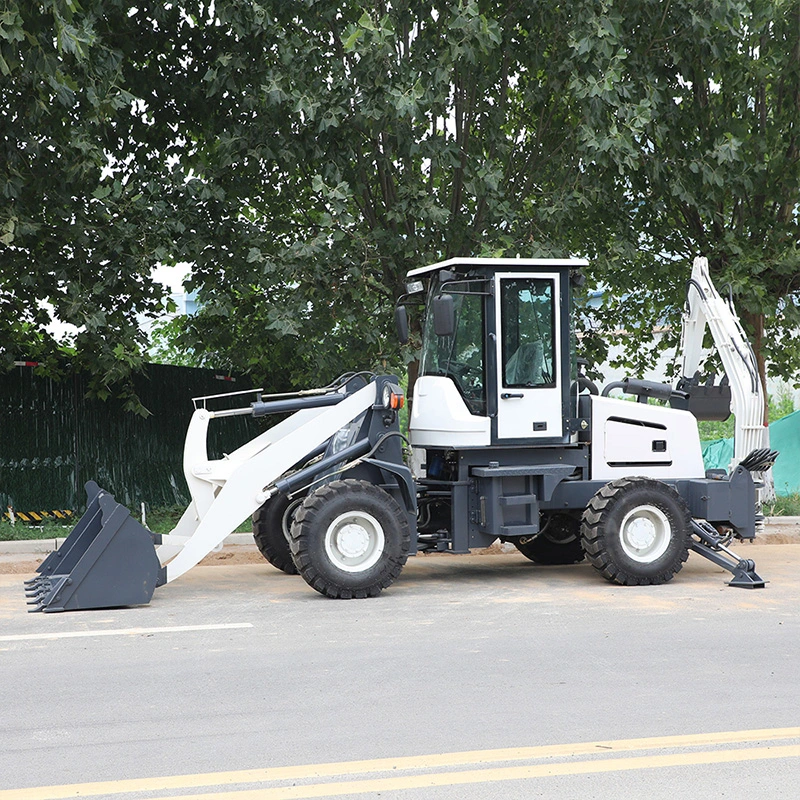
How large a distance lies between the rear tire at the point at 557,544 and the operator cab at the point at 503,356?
1.45 m

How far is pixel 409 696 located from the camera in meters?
6.22

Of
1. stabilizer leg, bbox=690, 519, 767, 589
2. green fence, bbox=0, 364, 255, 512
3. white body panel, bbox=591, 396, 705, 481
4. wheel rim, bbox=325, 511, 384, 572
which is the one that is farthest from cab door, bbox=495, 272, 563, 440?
green fence, bbox=0, 364, 255, 512

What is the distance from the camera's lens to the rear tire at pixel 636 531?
1014 centimetres

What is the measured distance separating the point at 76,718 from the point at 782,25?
1297 cm

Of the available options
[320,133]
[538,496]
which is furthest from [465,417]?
[320,133]

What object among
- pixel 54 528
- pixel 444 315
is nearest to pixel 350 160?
pixel 444 315

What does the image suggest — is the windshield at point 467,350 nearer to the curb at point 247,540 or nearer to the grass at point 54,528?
the curb at point 247,540

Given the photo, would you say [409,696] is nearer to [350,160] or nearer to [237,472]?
[237,472]

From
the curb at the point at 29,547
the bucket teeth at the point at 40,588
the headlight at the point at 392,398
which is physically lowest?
the bucket teeth at the point at 40,588

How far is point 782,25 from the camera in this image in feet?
48.9

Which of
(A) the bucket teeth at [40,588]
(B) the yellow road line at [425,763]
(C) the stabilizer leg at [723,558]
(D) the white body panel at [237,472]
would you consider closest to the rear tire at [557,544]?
(C) the stabilizer leg at [723,558]

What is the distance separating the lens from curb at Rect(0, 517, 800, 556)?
40.6ft

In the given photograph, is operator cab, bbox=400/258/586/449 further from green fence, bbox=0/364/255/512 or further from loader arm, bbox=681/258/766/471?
green fence, bbox=0/364/255/512

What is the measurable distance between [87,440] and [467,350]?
6.99 metres
